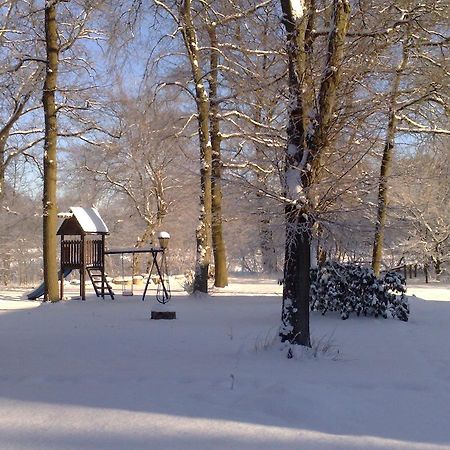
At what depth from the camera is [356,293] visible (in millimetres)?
10547

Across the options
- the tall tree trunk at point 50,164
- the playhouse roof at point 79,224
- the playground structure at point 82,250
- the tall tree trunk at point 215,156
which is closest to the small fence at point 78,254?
the playground structure at point 82,250

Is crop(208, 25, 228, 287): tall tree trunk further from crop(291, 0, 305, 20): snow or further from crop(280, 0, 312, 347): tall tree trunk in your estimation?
crop(280, 0, 312, 347): tall tree trunk

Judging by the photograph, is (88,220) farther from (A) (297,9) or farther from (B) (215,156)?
(A) (297,9)

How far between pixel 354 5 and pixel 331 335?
4590mm

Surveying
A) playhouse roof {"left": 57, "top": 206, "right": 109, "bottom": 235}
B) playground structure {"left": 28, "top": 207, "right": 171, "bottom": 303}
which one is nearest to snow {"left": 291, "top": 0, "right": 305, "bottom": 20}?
playground structure {"left": 28, "top": 207, "right": 171, "bottom": 303}

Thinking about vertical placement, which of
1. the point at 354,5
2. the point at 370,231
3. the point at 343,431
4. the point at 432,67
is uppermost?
the point at 432,67

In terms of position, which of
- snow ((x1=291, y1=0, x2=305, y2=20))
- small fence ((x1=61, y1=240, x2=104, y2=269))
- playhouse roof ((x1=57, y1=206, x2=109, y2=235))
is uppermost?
snow ((x1=291, y1=0, x2=305, y2=20))

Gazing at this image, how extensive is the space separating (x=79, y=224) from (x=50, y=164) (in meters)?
1.95

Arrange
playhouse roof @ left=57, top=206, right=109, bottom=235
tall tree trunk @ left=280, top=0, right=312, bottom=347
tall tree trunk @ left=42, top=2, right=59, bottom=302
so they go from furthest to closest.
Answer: playhouse roof @ left=57, top=206, right=109, bottom=235 < tall tree trunk @ left=42, top=2, right=59, bottom=302 < tall tree trunk @ left=280, top=0, right=312, bottom=347

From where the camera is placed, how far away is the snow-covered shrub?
10.5 meters

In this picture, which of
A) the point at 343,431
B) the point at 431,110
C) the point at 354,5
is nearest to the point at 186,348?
the point at 343,431

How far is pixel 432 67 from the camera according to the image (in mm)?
14141

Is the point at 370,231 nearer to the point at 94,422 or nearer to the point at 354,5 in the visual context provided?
the point at 354,5

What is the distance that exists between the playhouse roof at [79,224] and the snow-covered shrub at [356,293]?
23.4 feet
